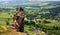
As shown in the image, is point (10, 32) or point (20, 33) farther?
point (10, 32)

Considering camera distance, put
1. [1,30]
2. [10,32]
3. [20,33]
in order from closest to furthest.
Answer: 1. [20,33]
2. [10,32]
3. [1,30]

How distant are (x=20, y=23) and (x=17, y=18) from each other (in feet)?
3.83

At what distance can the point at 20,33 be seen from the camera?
38.4 m

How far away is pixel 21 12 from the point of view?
132 ft

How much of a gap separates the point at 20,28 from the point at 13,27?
1475mm

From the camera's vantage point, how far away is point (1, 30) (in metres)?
45.4

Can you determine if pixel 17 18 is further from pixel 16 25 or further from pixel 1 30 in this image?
pixel 1 30

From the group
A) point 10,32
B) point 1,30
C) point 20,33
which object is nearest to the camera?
point 20,33

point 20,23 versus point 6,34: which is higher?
point 20,23

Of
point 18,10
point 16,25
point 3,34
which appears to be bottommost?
point 3,34

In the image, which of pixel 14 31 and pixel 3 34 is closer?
pixel 14 31

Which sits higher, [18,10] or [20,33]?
[18,10]

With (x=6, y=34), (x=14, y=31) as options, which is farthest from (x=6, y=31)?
(x=14, y=31)

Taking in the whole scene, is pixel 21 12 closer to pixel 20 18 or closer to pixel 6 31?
pixel 20 18
